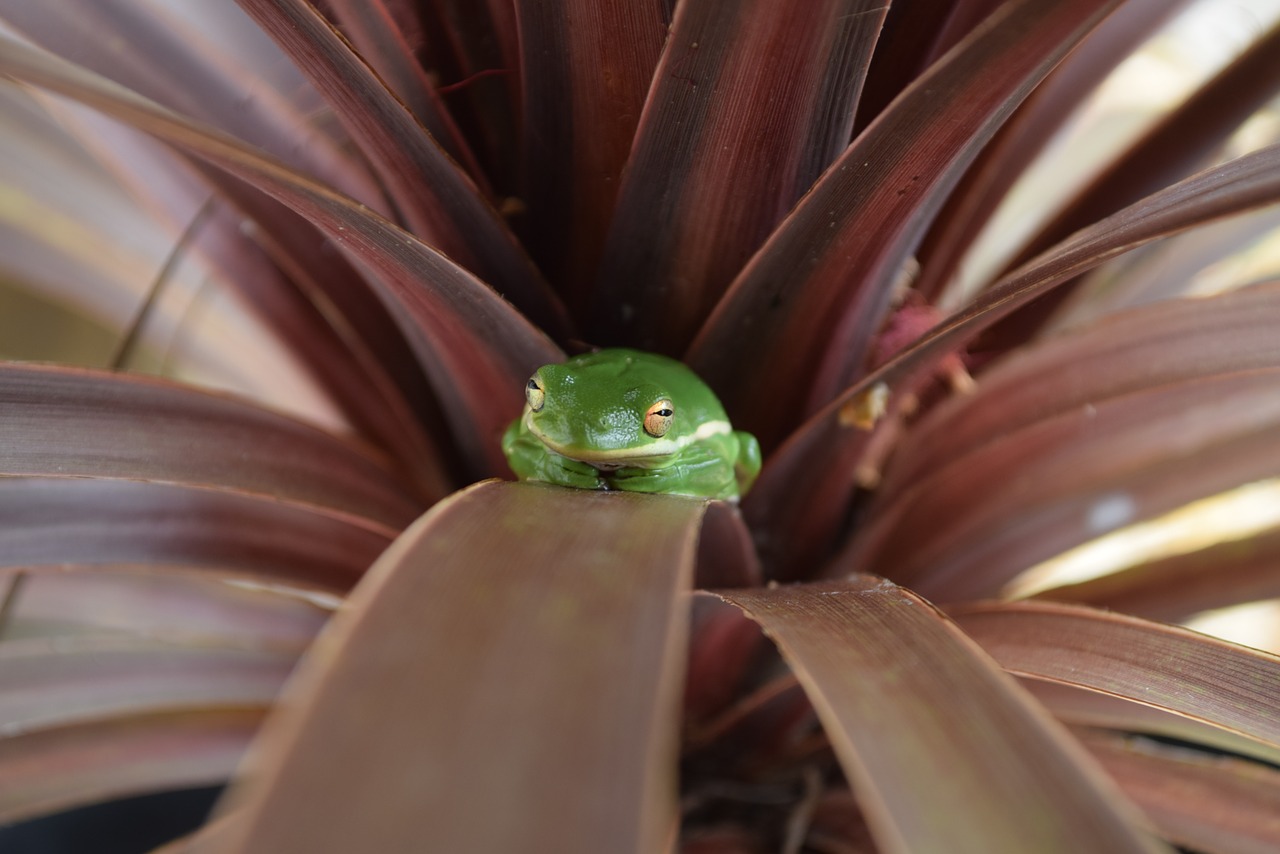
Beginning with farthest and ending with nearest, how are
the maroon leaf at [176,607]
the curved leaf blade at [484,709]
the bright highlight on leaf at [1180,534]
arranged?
the bright highlight on leaf at [1180,534], the maroon leaf at [176,607], the curved leaf blade at [484,709]

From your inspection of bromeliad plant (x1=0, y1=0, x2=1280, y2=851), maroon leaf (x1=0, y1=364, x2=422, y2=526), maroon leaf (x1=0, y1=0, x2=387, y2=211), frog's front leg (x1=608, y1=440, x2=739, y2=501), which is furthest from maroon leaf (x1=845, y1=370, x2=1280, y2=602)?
maroon leaf (x1=0, y1=0, x2=387, y2=211)

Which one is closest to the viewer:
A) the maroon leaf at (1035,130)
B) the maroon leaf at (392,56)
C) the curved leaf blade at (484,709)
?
the curved leaf blade at (484,709)

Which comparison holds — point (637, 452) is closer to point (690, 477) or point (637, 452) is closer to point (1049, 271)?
point (690, 477)

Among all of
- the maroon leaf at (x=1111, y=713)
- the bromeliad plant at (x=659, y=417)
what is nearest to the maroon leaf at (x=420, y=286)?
the bromeliad plant at (x=659, y=417)

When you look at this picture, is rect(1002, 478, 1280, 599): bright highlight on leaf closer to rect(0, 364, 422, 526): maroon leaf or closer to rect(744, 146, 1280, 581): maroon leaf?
rect(744, 146, 1280, 581): maroon leaf

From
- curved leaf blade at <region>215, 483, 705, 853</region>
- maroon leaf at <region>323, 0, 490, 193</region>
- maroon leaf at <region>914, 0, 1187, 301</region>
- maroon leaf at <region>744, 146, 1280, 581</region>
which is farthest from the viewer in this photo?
maroon leaf at <region>914, 0, 1187, 301</region>

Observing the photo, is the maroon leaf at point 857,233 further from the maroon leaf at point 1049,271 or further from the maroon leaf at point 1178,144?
the maroon leaf at point 1178,144

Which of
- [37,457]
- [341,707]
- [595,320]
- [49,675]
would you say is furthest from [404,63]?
[49,675]

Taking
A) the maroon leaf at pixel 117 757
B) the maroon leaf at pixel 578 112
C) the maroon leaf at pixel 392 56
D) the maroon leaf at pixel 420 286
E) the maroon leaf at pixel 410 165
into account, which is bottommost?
the maroon leaf at pixel 117 757
